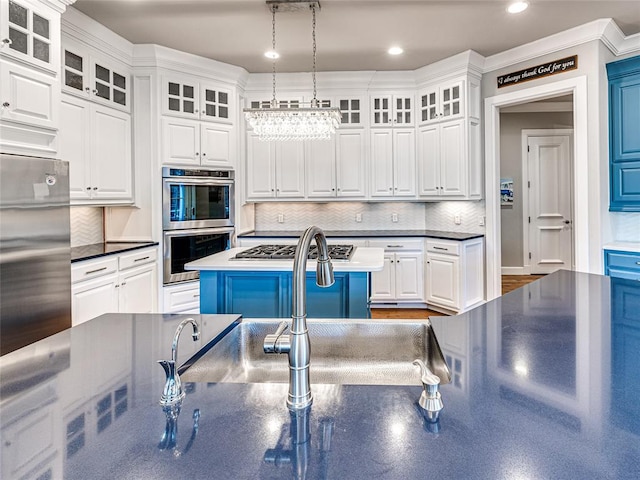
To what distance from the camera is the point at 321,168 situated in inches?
199

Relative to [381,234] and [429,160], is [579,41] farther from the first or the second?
[381,234]

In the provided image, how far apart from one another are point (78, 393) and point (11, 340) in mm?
1848

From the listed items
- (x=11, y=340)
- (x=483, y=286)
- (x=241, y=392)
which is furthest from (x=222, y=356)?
(x=483, y=286)

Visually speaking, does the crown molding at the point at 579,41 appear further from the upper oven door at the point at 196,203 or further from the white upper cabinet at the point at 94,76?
the white upper cabinet at the point at 94,76

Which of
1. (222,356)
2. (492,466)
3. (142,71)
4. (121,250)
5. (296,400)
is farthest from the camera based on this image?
(142,71)

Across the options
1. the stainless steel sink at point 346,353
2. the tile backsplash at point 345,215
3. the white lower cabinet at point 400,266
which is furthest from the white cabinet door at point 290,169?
the stainless steel sink at point 346,353

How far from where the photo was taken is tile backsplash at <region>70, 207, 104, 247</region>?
152 inches

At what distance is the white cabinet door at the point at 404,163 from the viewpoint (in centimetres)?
500

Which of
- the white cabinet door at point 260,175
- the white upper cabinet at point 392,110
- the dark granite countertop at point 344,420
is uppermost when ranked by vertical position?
the white upper cabinet at point 392,110

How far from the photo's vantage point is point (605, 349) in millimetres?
1088

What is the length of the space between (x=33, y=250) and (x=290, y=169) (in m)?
3.07

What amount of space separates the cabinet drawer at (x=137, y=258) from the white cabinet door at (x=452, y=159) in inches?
124

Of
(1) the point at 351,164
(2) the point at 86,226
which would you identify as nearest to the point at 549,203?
(1) the point at 351,164

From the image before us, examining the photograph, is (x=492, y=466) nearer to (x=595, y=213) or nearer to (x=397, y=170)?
(x=595, y=213)
